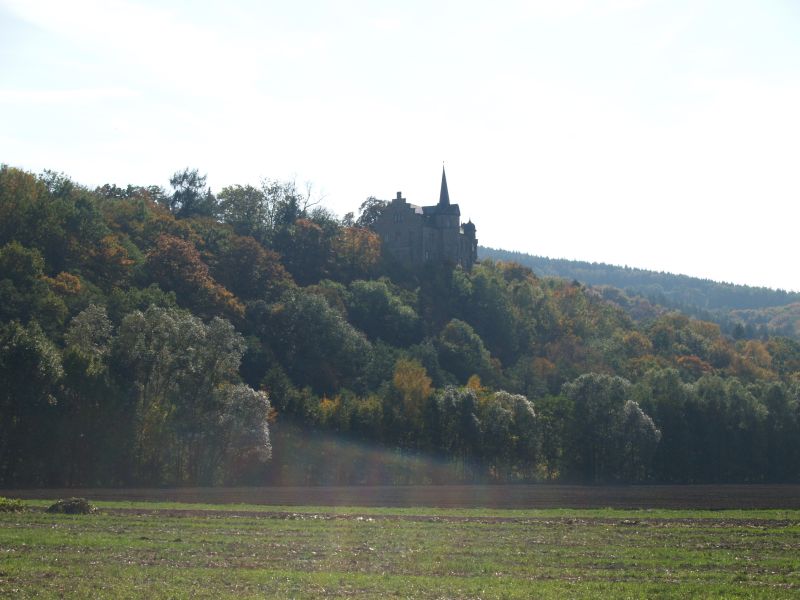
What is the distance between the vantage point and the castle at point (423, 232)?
192 meters

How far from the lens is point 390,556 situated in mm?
34781

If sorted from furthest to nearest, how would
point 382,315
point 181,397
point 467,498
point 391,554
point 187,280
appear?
point 382,315 → point 187,280 → point 181,397 → point 467,498 → point 391,554

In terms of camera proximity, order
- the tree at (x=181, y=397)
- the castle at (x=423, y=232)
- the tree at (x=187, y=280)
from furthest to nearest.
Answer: the castle at (x=423, y=232) < the tree at (x=187, y=280) < the tree at (x=181, y=397)

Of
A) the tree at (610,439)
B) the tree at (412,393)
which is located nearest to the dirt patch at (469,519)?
the tree at (412,393)

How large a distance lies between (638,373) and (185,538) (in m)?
137

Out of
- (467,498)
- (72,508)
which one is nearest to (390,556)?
(72,508)

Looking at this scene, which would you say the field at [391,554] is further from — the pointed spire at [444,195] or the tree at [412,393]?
the pointed spire at [444,195]

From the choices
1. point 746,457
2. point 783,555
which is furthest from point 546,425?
point 783,555

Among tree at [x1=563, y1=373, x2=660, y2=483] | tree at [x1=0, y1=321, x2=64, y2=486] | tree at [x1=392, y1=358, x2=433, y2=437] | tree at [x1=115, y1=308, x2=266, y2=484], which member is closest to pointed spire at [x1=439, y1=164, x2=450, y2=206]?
tree at [x1=392, y1=358, x2=433, y2=437]

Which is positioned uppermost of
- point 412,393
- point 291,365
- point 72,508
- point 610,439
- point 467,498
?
point 291,365

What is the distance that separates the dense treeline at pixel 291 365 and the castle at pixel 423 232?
4.86m

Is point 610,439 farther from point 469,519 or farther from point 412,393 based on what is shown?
point 469,519

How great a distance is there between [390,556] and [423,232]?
15979 cm

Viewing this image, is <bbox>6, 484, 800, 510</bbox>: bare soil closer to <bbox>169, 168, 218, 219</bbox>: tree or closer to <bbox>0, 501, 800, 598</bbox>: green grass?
<bbox>0, 501, 800, 598</bbox>: green grass
